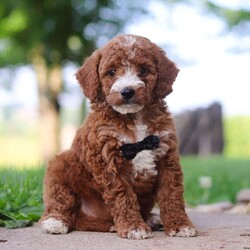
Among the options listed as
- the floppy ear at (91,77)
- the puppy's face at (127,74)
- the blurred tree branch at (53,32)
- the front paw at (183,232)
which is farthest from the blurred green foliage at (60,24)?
the front paw at (183,232)

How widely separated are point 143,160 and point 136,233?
66cm

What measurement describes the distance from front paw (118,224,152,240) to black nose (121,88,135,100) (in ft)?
3.63

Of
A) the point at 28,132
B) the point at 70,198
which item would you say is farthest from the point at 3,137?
the point at 70,198

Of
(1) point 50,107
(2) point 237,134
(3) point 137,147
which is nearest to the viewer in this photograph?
(3) point 137,147

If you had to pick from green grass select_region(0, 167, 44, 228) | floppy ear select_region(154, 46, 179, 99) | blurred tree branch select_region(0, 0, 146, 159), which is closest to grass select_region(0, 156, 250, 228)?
green grass select_region(0, 167, 44, 228)

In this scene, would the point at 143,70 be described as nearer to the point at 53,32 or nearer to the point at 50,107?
the point at 53,32

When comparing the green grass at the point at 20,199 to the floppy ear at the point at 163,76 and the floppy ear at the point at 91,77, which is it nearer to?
the floppy ear at the point at 91,77

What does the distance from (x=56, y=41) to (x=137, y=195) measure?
14.7m

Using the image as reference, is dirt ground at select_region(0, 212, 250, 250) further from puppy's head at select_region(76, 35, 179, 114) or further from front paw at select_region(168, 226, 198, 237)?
puppy's head at select_region(76, 35, 179, 114)

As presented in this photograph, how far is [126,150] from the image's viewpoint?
17.7ft

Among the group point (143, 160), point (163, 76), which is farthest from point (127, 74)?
point (143, 160)

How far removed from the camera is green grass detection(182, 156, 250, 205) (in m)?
10.6

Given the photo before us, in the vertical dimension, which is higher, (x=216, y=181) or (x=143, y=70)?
(x=143, y=70)

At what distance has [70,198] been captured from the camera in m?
5.77
